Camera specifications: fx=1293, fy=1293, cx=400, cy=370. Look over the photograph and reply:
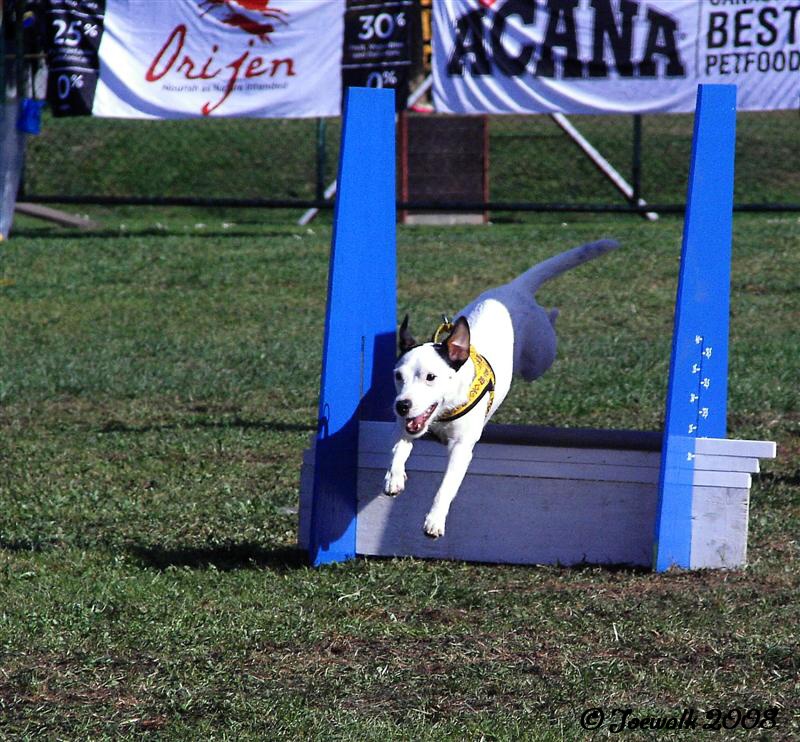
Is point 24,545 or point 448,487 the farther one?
point 24,545

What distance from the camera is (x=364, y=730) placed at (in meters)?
3.44

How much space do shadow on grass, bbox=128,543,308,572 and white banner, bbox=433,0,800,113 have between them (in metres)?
7.31

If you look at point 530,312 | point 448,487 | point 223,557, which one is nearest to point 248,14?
point 530,312

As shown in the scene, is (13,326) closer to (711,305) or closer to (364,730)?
(711,305)

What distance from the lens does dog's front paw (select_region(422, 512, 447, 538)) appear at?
4.34m

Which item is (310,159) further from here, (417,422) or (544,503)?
(417,422)

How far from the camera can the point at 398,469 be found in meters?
4.45

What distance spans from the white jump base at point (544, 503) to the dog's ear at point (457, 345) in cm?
62

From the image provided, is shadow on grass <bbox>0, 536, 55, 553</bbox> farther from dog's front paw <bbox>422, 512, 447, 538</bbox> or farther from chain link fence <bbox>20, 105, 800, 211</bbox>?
chain link fence <bbox>20, 105, 800, 211</bbox>

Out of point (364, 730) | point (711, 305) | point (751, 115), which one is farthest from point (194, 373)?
point (751, 115)

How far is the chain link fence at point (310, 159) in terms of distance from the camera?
16.8 meters

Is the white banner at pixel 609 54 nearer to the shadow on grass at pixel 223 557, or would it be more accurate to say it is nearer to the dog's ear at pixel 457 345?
the shadow on grass at pixel 223 557

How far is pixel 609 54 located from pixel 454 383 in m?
7.94

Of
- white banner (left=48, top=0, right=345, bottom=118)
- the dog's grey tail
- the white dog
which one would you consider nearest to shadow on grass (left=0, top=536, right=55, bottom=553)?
the white dog
